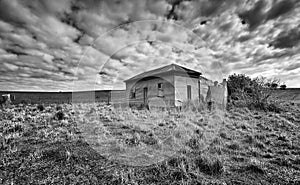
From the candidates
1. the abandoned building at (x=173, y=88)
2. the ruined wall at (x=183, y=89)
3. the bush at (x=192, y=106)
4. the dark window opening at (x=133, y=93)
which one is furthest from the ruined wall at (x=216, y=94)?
the dark window opening at (x=133, y=93)

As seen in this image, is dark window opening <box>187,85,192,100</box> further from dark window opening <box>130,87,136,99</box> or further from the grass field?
the grass field

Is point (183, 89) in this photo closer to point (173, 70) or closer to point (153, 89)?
point (173, 70)

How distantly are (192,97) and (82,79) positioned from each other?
11.7m

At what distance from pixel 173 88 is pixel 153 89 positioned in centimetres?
248

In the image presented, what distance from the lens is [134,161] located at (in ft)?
11.1

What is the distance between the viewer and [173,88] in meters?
13.7

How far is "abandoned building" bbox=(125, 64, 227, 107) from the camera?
13.9m

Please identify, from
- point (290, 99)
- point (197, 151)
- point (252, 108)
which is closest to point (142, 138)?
point (197, 151)

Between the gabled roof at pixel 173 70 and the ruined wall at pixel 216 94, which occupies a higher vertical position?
the gabled roof at pixel 173 70

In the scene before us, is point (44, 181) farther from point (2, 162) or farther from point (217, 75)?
point (217, 75)

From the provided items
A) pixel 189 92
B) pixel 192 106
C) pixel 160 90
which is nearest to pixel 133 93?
pixel 160 90

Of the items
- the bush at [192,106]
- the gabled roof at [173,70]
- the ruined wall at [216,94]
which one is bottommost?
the bush at [192,106]

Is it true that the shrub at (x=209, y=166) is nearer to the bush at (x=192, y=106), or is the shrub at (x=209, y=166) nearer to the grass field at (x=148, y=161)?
the grass field at (x=148, y=161)

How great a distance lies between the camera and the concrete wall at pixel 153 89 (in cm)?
1399
